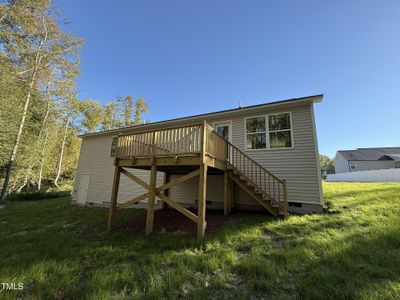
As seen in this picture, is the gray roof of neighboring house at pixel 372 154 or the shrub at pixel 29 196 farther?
the gray roof of neighboring house at pixel 372 154

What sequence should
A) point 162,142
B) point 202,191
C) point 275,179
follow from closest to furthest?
1. point 202,191
2. point 162,142
3. point 275,179

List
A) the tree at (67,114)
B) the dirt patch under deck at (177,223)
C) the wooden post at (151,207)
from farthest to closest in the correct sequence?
the tree at (67,114) < the dirt patch under deck at (177,223) < the wooden post at (151,207)

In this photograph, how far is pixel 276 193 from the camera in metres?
7.34

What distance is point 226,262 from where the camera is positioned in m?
3.63

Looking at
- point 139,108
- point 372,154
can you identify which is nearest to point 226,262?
point 139,108

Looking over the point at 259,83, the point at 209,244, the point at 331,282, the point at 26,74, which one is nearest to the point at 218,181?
the point at 209,244

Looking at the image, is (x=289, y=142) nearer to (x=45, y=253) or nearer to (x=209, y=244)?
(x=209, y=244)

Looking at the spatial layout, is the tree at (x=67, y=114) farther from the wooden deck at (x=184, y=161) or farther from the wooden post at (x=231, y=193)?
the wooden post at (x=231, y=193)

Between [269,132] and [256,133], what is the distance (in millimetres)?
575

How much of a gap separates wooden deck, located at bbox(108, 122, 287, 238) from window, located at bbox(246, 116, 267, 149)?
1233 mm

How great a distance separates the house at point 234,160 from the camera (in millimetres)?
5747

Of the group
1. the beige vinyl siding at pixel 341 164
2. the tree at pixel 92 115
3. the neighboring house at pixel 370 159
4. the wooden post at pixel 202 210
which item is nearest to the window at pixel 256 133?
the wooden post at pixel 202 210

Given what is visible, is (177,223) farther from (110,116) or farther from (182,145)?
(110,116)

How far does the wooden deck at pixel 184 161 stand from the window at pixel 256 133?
1.23m
